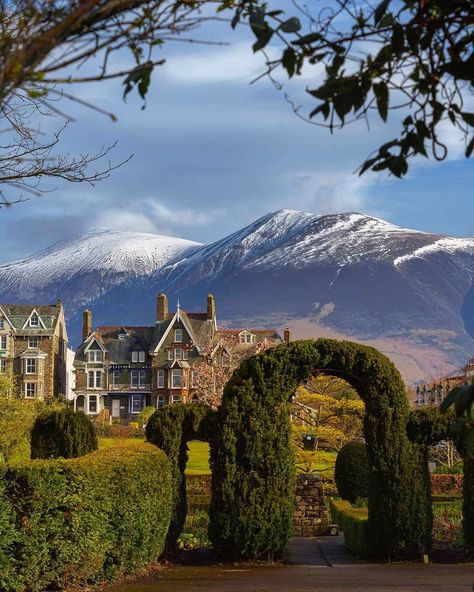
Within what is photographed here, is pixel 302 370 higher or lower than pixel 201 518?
higher

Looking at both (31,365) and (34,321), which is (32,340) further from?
(31,365)

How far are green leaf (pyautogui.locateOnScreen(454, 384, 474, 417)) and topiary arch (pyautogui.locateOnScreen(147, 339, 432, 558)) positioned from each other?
1344cm

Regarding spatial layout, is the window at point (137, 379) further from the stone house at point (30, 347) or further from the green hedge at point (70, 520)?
the green hedge at point (70, 520)

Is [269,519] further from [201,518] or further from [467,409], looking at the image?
[467,409]

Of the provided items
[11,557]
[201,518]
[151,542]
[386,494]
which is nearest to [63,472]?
[11,557]

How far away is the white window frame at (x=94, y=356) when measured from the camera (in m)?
85.4

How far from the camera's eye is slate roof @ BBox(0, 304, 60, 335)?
81250mm

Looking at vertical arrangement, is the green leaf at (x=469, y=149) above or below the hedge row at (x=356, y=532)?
above

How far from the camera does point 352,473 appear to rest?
27.6 metres

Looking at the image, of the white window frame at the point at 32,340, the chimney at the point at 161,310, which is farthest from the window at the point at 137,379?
the white window frame at the point at 32,340

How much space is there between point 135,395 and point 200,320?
876 centimetres

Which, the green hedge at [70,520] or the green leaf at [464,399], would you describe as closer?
the green leaf at [464,399]

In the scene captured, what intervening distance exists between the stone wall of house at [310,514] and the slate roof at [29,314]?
58491mm

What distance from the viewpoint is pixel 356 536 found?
62.5ft
